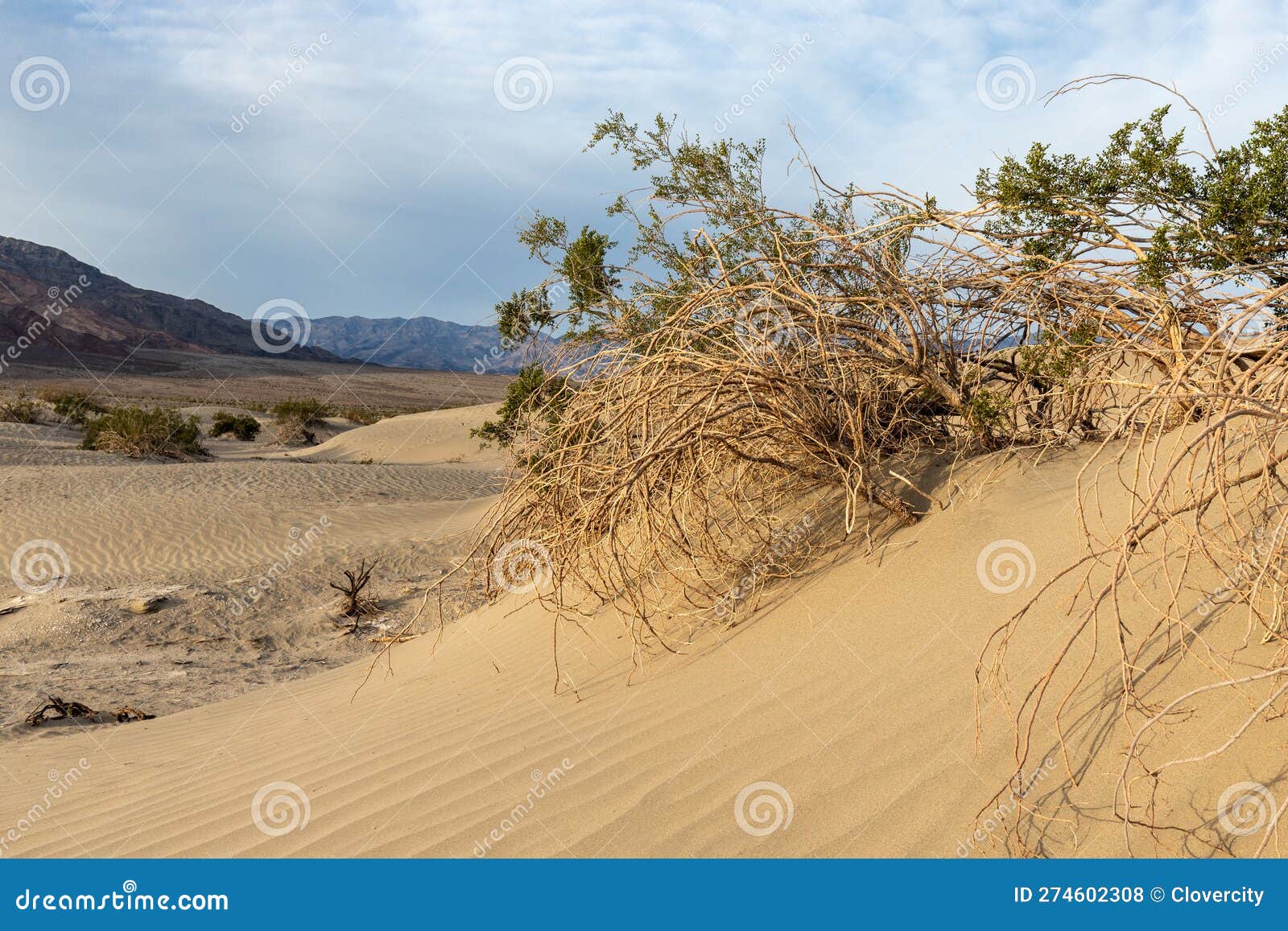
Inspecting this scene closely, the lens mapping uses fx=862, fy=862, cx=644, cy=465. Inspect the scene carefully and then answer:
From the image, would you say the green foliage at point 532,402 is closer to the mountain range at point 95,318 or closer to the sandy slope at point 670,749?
the sandy slope at point 670,749

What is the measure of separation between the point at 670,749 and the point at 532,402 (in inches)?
132

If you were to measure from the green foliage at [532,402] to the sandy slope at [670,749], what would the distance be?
1.37 meters

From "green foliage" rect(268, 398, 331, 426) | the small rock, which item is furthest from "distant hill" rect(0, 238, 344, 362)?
the small rock

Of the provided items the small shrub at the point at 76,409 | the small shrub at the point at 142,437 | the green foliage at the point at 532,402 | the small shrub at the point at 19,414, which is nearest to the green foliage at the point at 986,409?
the green foliage at the point at 532,402

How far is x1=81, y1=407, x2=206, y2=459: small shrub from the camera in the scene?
16797 millimetres

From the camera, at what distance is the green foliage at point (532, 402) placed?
5.25 m

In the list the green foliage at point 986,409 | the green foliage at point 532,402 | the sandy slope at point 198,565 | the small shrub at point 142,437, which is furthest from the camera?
the small shrub at point 142,437

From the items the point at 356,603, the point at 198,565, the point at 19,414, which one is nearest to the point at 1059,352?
the point at 356,603

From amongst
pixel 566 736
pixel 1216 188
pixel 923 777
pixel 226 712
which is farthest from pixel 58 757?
pixel 1216 188

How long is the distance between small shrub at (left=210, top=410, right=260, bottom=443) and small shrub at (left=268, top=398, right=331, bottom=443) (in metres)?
0.78

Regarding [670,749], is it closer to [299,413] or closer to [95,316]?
[299,413]

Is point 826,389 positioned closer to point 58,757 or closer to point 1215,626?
point 1215,626

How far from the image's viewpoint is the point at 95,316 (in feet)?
328

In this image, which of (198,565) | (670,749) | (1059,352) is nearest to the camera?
(670,749)
